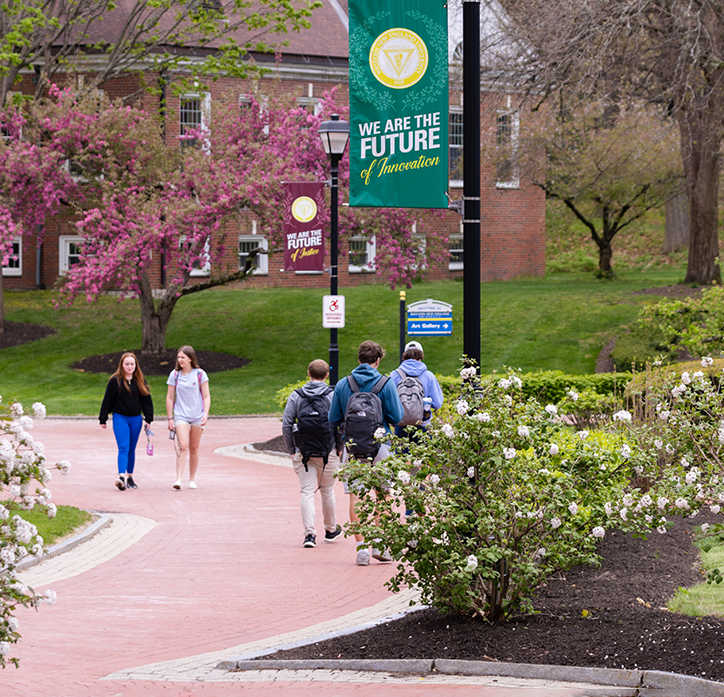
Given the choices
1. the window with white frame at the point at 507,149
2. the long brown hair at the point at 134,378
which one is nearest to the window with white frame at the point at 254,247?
the window with white frame at the point at 507,149

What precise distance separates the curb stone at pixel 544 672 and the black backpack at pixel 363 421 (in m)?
3.32

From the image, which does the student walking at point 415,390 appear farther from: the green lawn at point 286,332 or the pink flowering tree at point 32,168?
the pink flowering tree at point 32,168

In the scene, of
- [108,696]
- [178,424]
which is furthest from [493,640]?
[178,424]

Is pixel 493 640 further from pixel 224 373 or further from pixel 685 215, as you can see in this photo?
pixel 685 215

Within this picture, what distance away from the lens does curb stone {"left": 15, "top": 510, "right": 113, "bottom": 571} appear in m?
9.31

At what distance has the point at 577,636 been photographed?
6.00m

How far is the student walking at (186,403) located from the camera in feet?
43.6

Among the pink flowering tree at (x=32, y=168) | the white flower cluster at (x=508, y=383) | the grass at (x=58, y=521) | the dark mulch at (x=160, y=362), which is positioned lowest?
the grass at (x=58, y=521)

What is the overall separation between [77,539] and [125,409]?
359 centimetres

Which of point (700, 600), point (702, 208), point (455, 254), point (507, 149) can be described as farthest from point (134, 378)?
point (455, 254)

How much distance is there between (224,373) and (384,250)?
19.9ft

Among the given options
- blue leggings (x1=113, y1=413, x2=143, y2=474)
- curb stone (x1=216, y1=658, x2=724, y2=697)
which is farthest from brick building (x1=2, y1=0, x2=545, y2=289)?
curb stone (x1=216, y1=658, x2=724, y2=697)

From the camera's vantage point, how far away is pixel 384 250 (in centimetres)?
3075

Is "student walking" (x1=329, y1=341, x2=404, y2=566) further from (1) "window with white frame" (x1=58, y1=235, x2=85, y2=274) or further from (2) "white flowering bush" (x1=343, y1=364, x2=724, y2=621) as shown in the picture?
(1) "window with white frame" (x1=58, y1=235, x2=85, y2=274)
